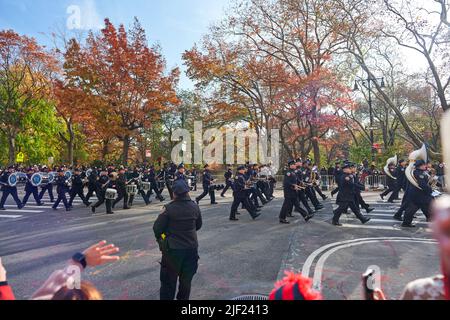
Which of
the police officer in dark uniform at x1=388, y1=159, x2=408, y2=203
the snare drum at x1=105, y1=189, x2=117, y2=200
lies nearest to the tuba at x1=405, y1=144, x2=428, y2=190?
the police officer in dark uniform at x1=388, y1=159, x2=408, y2=203

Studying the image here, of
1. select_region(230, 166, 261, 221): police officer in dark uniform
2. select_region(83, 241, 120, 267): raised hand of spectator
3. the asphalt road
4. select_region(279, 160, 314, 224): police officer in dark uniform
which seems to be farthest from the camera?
select_region(230, 166, 261, 221): police officer in dark uniform

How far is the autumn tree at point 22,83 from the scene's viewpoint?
2514cm

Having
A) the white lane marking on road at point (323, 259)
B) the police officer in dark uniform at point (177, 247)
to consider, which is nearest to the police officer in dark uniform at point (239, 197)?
the white lane marking on road at point (323, 259)

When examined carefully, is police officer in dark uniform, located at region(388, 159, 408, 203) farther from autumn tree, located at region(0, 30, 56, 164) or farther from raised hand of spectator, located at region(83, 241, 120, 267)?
autumn tree, located at region(0, 30, 56, 164)

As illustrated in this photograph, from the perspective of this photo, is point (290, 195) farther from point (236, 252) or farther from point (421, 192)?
point (236, 252)

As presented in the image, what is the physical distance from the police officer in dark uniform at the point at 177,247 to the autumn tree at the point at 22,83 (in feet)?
88.3

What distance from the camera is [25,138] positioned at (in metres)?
30.1

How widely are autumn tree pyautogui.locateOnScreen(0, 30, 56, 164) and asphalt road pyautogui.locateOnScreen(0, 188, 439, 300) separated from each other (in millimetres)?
19418

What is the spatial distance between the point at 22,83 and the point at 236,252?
1163 inches

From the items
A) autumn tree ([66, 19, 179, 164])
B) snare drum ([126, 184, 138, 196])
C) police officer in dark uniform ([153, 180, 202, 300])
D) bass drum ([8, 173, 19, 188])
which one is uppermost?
autumn tree ([66, 19, 179, 164])

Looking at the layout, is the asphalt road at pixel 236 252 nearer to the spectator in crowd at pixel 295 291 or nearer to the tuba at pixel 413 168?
the tuba at pixel 413 168

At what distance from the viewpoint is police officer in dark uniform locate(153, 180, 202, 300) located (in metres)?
3.85

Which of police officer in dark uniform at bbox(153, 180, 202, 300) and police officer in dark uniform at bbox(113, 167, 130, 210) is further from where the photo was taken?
police officer in dark uniform at bbox(113, 167, 130, 210)

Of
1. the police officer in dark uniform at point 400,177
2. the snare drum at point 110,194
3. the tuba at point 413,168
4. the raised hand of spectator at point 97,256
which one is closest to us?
the raised hand of spectator at point 97,256
